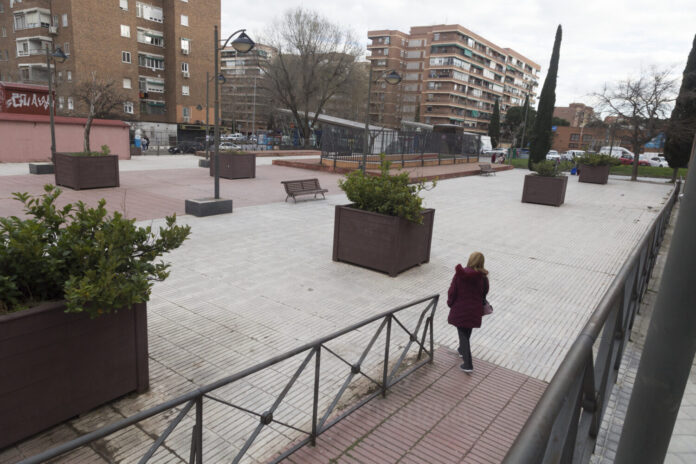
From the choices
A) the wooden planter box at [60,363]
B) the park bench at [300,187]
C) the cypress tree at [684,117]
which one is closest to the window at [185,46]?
the park bench at [300,187]

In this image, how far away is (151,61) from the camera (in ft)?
163

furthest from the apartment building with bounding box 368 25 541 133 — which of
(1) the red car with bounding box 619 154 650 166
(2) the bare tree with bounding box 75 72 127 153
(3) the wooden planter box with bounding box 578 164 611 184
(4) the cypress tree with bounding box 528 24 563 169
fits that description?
(3) the wooden planter box with bounding box 578 164 611 184

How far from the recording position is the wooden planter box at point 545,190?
16266 mm

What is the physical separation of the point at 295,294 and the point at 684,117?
29474 millimetres

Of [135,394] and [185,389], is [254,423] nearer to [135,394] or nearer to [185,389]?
[185,389]

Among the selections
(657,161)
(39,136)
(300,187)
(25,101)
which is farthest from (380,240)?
(657,161)

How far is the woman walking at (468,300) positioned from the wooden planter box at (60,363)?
3070 millimetres

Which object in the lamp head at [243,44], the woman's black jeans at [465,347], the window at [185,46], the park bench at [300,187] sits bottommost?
the woman's black jeans at [465,347]

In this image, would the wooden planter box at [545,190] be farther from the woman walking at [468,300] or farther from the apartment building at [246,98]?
the apartment building at [246,98]

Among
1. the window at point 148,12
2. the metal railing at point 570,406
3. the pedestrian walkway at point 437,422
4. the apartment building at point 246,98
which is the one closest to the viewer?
the metal railing at point 570,406

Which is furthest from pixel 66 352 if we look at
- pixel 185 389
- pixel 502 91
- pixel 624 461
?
pixel 502 91

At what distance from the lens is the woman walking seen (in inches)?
188

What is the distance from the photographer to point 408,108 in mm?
89688

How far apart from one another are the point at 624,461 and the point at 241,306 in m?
5.34
